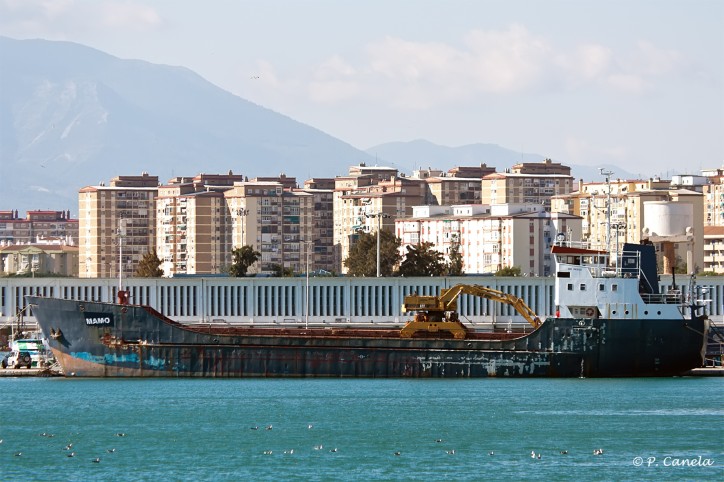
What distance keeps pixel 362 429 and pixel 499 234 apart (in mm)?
111483

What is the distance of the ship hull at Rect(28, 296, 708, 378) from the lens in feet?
200

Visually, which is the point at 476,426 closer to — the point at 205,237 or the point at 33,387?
the point at 33,387

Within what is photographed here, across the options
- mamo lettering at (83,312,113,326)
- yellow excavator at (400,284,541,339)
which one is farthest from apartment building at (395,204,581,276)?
mamo lettering at (83,312,113,326)

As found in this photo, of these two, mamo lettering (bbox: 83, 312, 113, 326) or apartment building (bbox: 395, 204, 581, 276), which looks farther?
apartment building (bbox: 395, 204, 581, 276)

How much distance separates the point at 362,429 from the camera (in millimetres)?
47219

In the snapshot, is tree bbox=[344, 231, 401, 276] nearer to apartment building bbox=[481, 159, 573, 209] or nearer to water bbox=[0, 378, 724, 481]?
water bbox=[0, 378, 724, 481]

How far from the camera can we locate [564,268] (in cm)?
6122

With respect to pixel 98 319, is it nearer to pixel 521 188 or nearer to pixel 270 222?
pixel 270 222

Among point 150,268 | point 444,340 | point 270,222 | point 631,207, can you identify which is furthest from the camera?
point 270,222

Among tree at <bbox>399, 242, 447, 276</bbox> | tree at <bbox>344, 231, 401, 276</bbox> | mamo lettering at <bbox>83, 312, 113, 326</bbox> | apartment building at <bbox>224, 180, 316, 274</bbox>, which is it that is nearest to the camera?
mamo lettering at <bbox>83, 312, 113, 326</bbox>

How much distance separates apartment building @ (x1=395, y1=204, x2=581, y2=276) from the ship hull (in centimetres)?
9000

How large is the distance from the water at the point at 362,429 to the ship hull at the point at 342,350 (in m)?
0.65

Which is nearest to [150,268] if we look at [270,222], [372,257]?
[372,257]

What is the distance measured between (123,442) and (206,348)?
61.3ft
